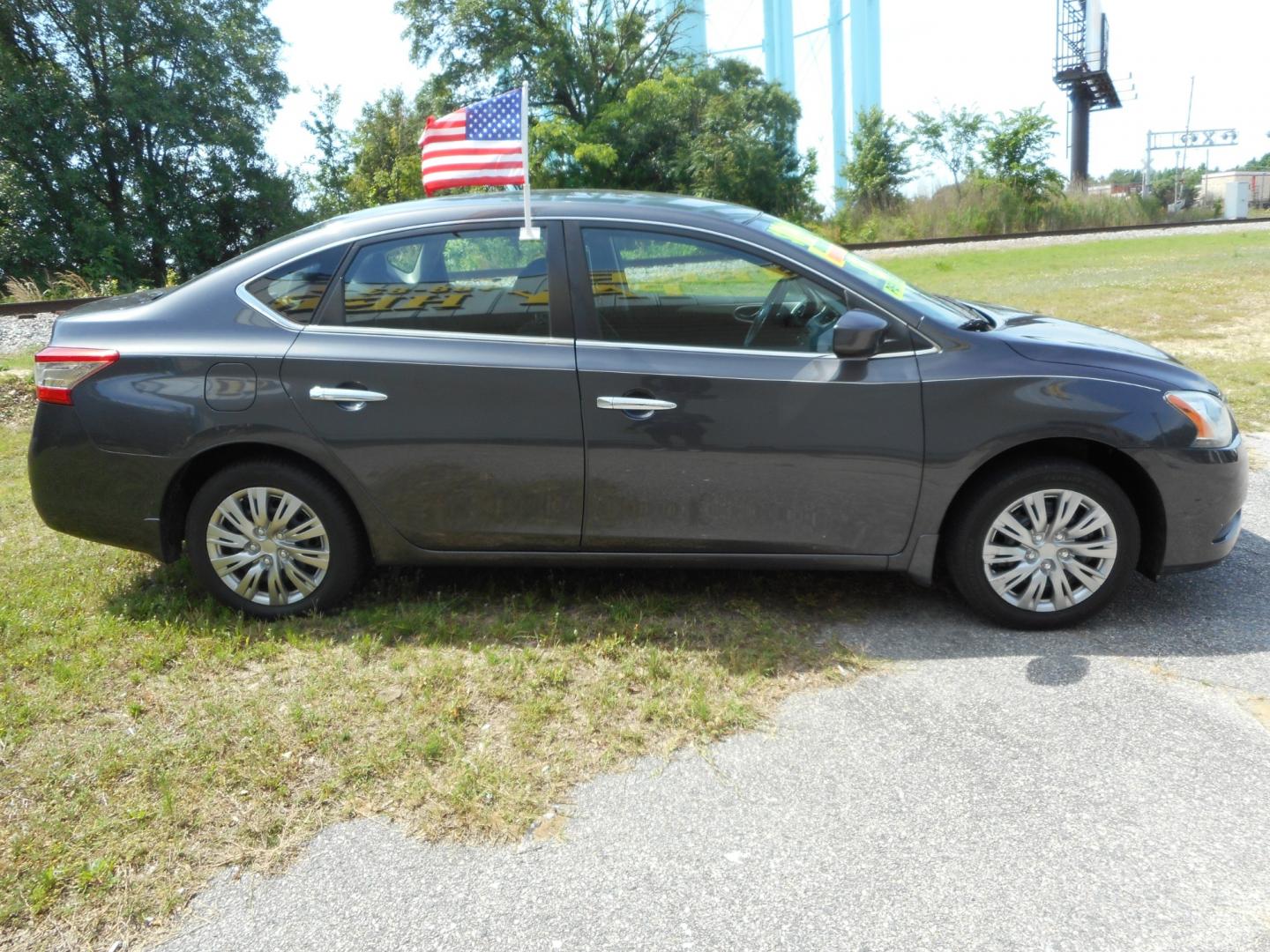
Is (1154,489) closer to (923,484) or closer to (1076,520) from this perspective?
(1076,520)

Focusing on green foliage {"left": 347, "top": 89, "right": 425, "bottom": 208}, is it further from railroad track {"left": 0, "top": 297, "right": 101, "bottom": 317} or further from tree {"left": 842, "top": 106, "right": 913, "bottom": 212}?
railroad track {"left": 0, "top": 297, "right": 101, "bottom": 317}

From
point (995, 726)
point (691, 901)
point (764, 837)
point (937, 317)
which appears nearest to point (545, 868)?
point (691, 901)

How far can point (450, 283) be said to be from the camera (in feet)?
13.9

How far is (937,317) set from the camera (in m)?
4.17

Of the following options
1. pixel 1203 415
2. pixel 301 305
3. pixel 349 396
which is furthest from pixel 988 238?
pixel 349 396

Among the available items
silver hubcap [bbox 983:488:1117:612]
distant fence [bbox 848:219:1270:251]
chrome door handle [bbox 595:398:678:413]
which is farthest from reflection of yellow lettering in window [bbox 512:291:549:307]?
distant fence [bbox 848:219:1270:251]

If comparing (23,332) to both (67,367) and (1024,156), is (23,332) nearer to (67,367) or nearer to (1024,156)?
(67,367)

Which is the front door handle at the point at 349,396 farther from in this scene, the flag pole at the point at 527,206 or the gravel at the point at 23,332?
the gravel at the point at 23,332

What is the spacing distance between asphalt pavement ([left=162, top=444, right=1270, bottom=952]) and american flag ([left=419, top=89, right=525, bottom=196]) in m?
2.59

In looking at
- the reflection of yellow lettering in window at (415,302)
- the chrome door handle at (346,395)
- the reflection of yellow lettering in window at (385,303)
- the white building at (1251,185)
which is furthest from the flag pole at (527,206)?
the white building at (1251,185)

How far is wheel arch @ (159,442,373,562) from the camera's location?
431 cm

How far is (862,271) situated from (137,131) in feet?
124

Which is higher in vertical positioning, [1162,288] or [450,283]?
[450,283]

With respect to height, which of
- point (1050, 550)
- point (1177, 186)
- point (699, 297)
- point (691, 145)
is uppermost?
point (691, 145)
